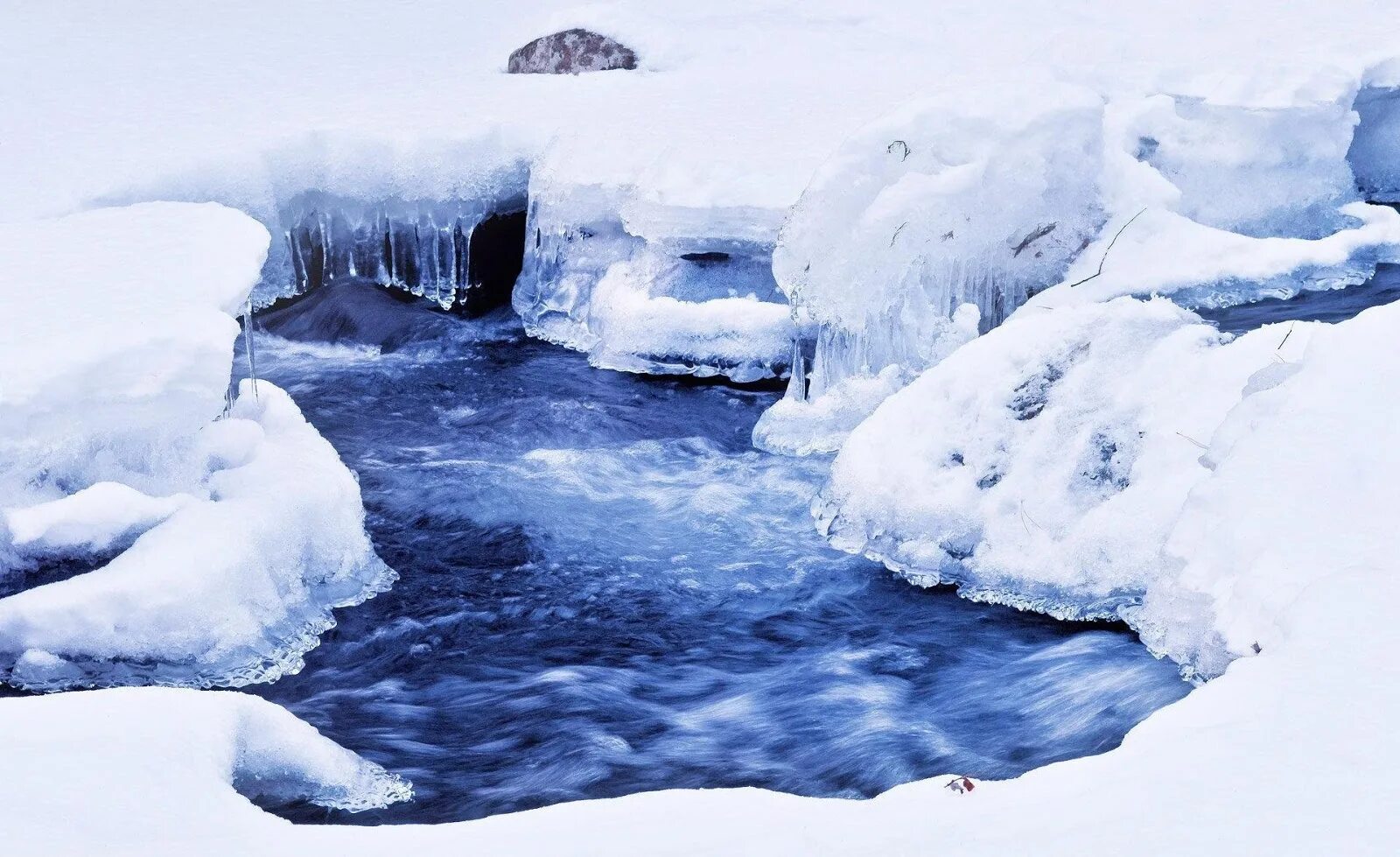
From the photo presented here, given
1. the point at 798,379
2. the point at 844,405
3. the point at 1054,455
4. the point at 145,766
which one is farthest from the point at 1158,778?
the point at 798,379

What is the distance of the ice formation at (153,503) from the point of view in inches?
175

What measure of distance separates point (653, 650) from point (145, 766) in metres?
2.55

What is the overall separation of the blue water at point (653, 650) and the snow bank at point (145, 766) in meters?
0.37

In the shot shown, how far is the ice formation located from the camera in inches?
175

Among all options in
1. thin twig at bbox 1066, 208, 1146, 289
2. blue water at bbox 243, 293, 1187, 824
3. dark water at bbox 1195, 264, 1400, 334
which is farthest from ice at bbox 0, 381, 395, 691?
dark water at bbox 1195, 264, 1400, 334

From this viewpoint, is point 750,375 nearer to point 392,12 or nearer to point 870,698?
point 870,698

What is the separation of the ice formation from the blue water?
0.30 metres

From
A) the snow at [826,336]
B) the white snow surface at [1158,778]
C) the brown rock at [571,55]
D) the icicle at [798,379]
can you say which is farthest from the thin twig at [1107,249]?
the brown rock at [571,55]

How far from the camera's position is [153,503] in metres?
4.75

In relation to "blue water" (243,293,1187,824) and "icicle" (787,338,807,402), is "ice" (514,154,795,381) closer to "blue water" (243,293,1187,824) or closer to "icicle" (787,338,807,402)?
"icicle" (787,338,807,402)

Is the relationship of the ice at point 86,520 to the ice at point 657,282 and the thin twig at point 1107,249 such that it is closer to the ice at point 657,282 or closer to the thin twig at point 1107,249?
the ice at point 657,282

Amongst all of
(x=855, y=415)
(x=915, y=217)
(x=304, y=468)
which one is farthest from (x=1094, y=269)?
(x=304, y=468)

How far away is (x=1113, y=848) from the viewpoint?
2.17m

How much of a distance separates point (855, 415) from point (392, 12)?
813 centimetres
